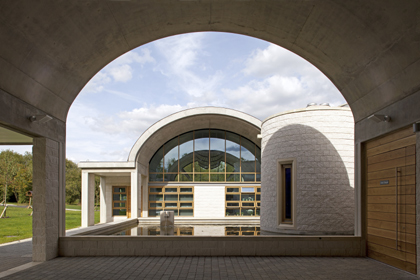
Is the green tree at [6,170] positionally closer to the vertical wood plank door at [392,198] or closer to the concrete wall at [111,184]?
the concrete wall at [111,184]

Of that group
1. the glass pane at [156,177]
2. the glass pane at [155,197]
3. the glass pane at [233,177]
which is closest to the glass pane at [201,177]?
the glass pane at [233,177]

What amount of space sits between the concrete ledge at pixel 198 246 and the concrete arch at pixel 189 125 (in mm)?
11874

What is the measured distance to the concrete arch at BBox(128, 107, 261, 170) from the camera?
21.5 m

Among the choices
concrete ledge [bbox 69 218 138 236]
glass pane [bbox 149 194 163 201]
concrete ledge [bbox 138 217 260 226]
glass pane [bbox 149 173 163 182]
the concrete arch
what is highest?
the concrete arch

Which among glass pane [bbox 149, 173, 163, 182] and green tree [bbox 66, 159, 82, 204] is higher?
glass pane [bbox 149, 173, 163, 182]

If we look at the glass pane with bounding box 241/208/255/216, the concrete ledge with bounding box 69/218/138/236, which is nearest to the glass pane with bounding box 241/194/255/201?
the glass pane with bounding box 241/208/255/216

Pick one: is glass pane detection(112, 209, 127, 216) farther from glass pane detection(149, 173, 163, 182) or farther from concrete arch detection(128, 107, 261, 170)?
concrete arch detection(128, 107, 261, 170)

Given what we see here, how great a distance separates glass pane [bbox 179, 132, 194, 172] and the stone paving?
15445 millimetres

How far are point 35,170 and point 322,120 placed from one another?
31.4 ft

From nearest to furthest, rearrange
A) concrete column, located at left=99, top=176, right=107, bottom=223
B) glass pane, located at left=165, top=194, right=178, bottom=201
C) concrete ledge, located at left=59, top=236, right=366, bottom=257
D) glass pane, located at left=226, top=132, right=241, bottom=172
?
concrete ledge, located at left=59, top=236, right=366, bottom=257, concrete column, located at left=99, top=176, right=107, bottom=223, glass pane, located at left=165, top=194, right=178, bottom=201, glass pane, located at left=226, top=132, right=241, bottom=172

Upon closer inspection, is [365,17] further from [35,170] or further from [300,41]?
[35,170]

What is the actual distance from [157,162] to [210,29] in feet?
53.0

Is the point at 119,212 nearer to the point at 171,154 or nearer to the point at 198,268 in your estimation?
the point at 171,154

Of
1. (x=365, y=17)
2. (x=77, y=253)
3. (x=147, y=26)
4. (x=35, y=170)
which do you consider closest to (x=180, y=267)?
(x=77, y=253)
